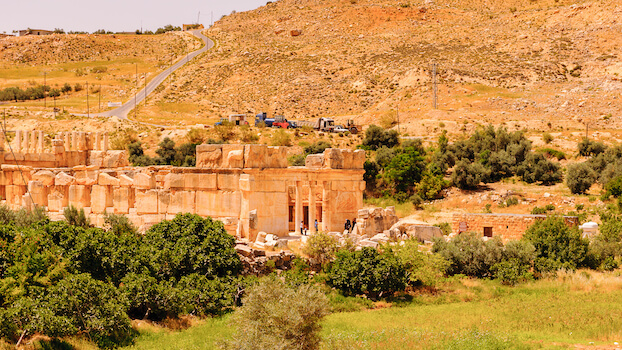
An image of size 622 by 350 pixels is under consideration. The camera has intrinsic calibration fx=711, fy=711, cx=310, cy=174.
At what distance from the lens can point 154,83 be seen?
260 feet

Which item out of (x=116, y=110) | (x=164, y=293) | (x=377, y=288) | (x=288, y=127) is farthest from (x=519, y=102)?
(x=164, y=293)

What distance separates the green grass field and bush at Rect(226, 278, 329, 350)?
55 cm

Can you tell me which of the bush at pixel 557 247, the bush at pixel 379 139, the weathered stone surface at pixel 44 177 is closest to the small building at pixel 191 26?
the bush at pixel 379 139

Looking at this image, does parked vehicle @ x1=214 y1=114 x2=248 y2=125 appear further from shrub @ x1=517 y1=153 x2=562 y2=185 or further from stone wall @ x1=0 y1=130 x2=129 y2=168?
stone wall @ x1=0 y1=130 x2=129 y2=168

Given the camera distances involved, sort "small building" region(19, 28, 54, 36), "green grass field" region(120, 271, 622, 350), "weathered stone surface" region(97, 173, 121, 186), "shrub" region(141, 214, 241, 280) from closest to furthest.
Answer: "green grass field" region(120, 271, 622, 350) → "shrub" region(141, 214, 241, 280) → "weathered stone surface" region(97, 173, 121, 186) → "small building" region(19, 28, 54, 36)

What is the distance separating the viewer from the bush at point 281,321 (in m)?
14.7

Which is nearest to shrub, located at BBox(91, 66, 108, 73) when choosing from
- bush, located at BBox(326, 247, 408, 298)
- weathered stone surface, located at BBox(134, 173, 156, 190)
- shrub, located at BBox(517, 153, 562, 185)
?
shrub, located at BBox(517, 153, 562, 185)

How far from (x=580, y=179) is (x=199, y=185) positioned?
70.0 feet

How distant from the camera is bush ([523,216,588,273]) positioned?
2361cm

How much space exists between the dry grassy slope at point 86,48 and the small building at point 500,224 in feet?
239

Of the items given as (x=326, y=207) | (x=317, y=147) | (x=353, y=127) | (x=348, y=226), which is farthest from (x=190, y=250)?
(x=353, y=127)

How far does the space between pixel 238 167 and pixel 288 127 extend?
1216 inches

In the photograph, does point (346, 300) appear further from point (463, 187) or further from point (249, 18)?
point (249, 18)

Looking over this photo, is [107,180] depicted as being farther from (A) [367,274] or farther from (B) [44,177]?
(A) [367,274]
